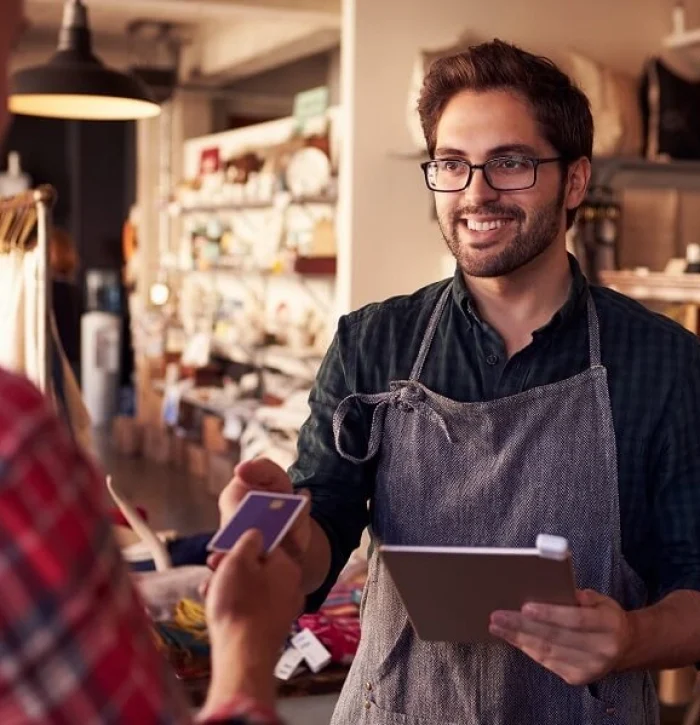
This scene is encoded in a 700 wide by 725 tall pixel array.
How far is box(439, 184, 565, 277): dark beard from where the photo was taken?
202cm

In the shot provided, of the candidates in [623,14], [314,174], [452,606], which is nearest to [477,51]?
[452,606]

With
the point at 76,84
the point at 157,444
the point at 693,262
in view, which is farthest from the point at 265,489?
the point at 157,444

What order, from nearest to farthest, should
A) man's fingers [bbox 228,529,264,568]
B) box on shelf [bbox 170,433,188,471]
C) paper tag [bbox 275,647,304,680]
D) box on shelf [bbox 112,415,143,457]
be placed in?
man's fingers [bbox 228,529,264,568] → paper tag [bbox 275,647,304,680] → box on shelf [bbox 170,433,188,471] → box on shelf [bbox 112,415,143,457]

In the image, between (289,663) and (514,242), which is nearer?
(514,242)

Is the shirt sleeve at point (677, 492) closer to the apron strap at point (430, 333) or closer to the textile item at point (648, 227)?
the apron strap at point (430, 333)

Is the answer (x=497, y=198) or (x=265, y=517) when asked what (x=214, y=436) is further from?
(x=265, y=517)

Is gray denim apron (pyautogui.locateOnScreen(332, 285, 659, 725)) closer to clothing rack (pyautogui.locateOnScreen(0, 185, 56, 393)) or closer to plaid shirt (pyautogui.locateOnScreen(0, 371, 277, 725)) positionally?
plaid shirt (pyautogui.locateOnScreen(0, 371, 277, 725))

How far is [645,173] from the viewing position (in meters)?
6.75

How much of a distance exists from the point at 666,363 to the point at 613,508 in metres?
0.26

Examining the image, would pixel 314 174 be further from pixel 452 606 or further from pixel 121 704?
pixel 121 704

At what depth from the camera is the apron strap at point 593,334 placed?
205 cm

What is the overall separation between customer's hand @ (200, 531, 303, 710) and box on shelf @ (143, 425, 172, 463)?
30.2 feet

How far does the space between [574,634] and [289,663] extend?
1.52 meters

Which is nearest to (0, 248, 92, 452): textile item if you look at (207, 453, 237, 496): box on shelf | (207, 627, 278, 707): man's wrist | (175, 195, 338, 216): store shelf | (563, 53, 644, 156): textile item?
(207, 627, 278, 707): man's wrist
